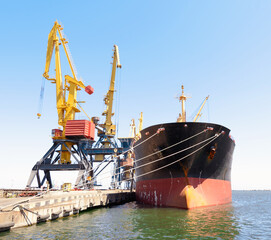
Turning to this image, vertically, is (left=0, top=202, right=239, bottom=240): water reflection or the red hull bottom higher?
the red hull bottom

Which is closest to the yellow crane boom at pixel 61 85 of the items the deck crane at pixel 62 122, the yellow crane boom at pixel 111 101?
the deck crane at pixel 62 122

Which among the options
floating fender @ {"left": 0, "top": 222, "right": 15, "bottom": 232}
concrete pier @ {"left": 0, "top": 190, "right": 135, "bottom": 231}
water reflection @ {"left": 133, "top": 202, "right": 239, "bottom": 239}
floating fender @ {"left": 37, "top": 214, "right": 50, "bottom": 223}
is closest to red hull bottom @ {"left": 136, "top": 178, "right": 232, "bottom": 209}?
water reflection @ {"left": 133, "top": 202, "right": 239, "bottom": 239}

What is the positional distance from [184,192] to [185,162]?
244 cm

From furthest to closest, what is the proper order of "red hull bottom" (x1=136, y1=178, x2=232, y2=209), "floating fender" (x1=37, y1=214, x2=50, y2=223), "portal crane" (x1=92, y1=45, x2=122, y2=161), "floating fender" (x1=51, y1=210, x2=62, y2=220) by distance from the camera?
"portal crane" (x1=92, y1=45, x2=122, y2=161) < "red hull bottom" (x1=136, y1=178, x2=232, y2=209) < "floating fender" (x1=51, y1=210, x2=62, y2=220) < "floating fender" (x1=37, y1=214, x2=50, y2=223)

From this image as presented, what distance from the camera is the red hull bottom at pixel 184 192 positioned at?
1802 centimetres

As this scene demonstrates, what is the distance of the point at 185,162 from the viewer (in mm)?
18797

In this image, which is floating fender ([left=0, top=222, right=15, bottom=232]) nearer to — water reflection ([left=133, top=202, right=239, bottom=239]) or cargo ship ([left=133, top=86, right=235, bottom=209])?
water reflection ([left=133, top=202, right=239, bottom=239])

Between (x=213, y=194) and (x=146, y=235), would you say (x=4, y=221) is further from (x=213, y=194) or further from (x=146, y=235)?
(x=213, y=194)

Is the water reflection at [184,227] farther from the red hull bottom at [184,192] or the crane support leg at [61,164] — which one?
the crane support leg at [61,164]

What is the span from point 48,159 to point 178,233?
120ft

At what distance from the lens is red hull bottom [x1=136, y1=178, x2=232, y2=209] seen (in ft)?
59.1

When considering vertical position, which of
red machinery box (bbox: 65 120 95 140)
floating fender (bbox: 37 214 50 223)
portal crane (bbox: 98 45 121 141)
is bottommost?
floating fender (bbox: 37 214 50 223)

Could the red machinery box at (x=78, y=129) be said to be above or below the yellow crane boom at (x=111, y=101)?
below

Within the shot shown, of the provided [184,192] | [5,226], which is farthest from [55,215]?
[184,192]
